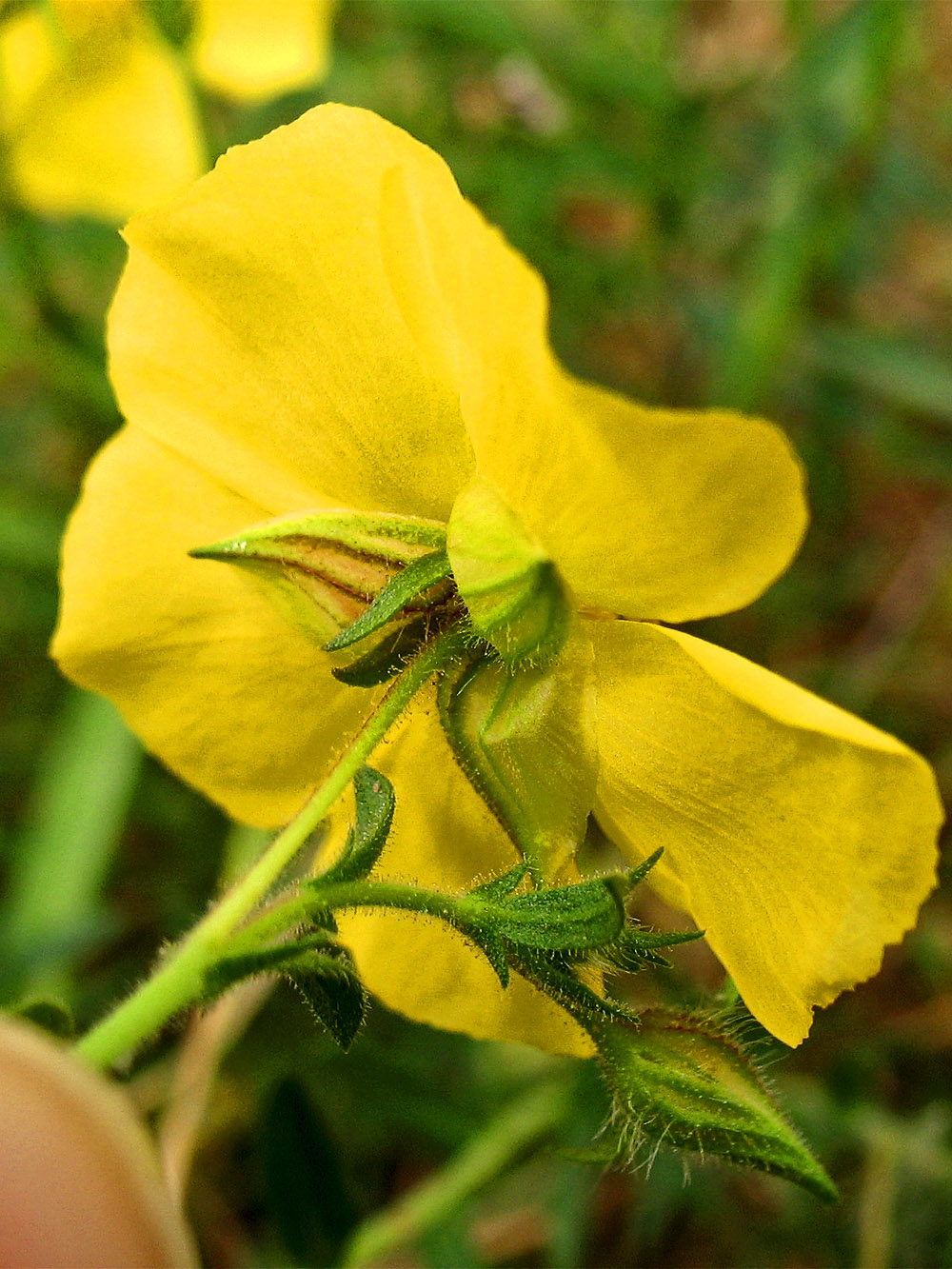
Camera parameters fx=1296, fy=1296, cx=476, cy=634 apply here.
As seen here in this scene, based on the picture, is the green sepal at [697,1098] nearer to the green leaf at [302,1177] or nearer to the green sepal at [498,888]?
the green sepal at [498,888]

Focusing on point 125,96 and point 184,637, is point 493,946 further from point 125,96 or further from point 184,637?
point 125,96

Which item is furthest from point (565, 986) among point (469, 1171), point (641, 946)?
point (469, 1171)

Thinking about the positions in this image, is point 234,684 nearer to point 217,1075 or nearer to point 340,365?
point 340,365

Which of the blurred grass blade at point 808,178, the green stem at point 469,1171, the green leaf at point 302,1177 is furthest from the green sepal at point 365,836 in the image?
the blurred grass blade at point 808,178

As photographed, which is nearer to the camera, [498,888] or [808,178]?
[498,888]

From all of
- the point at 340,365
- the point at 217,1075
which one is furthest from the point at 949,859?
the point at 340,365

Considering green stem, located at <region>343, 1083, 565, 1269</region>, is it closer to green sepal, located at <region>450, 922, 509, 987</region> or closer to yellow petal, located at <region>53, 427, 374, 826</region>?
yellow petal, located at <region>53, 427, 374, 826</region>
